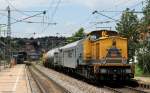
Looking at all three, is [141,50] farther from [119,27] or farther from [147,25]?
[119,27]

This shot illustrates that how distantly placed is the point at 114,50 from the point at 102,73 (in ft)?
6.16

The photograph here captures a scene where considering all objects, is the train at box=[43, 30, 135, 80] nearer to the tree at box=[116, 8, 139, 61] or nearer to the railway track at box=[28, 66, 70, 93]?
the railway track at box=[28, 66, 70, 93]

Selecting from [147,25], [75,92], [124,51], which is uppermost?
[147,25]

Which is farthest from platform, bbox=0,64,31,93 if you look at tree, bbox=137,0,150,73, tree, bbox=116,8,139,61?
tree, bbox=116,8,139,61

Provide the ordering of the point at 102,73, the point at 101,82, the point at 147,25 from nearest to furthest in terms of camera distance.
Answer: the point at 102,73
the point at 101,82
the point at 147,25

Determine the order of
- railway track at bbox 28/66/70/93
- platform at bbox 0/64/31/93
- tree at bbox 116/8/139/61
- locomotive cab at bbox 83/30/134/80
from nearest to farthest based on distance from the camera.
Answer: platform at bbox 0/64/31/93
railway track at bbox 28/66/70/93
locomotive cab at bbox 83/30/134/80
tree at bbox 116/8/139/61

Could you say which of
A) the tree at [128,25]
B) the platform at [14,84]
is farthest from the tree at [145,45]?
Result: the tree at [128,25]

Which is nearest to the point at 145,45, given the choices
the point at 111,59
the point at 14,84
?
the point at 111,59

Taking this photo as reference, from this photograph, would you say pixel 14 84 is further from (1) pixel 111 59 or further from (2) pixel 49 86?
(1) pixel 111 59

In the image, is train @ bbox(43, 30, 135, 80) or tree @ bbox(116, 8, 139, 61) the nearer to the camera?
train @ bbox(43, 30, 135, 80)

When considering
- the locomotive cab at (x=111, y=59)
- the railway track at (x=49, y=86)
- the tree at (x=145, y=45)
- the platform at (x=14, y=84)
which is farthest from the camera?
the tree at (x=145, y=45)

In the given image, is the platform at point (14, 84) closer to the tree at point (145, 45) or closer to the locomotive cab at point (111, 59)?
the locomotive cab at point (111, 59)

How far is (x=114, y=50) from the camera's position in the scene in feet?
107

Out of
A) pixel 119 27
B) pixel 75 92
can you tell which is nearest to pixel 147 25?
pixel 75 92
